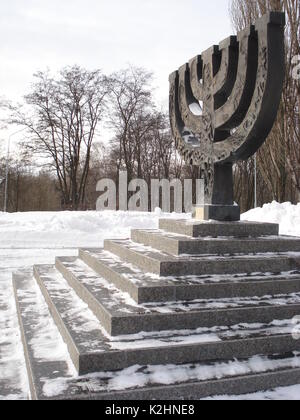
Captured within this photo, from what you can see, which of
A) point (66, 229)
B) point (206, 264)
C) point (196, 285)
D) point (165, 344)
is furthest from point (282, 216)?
point (165, 344)

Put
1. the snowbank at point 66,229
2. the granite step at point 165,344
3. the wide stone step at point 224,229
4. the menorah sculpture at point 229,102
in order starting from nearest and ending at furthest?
the granite step at point 165,344 → the menorah sculpture at point 229,102 → the wide stone step at point 224,229 → the snowbank at point 66,229

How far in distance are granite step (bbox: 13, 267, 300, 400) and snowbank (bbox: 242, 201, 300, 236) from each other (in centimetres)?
739

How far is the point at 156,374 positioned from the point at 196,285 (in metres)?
1.03

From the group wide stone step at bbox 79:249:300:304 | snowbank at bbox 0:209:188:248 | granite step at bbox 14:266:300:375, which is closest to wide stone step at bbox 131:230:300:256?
wide stone step at bbox 79:249:300:304

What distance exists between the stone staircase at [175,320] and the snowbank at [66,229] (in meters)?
5.93

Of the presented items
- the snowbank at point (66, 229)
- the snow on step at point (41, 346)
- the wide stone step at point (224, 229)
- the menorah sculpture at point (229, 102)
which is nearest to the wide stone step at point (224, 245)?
the wide stone step at point (224, 229)

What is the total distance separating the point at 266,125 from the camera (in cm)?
452

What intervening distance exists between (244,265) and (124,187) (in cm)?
2285

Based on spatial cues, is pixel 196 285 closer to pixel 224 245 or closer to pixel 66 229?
pixel 224 245

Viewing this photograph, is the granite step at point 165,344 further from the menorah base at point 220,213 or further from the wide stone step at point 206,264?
the menorah base at point 220,213

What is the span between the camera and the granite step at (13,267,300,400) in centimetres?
Result: 260

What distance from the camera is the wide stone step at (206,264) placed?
390 cm

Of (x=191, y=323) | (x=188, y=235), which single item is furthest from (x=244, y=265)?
(x=191, y=323)
